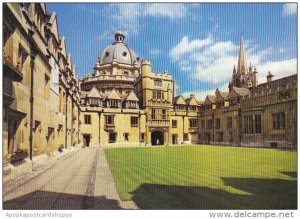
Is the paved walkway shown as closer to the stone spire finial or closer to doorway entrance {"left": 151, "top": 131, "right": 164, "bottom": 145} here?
doorway entrance {"left": 151, "top": 131, "right": 164, "bottom": 145}

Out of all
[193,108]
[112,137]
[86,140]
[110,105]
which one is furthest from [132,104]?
[193,108]

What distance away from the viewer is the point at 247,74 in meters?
52.8

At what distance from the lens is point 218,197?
24.0 feet

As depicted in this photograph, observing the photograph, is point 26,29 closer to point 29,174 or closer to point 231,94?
point 29,174

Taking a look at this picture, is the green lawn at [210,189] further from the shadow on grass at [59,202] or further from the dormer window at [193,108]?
the dormer window at [193,108]

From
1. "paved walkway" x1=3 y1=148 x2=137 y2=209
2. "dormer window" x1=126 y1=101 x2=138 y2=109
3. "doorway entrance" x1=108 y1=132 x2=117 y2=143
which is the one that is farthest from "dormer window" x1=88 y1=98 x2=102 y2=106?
"paved walkway" x1=3 y1=148 x2=137 y2=209

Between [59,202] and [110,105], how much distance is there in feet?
119

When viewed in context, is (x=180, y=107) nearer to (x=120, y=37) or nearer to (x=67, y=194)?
(x=120, y=37)

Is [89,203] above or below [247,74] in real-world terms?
below

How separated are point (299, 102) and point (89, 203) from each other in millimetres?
6841

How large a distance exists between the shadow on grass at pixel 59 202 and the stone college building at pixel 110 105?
8.93 feet
